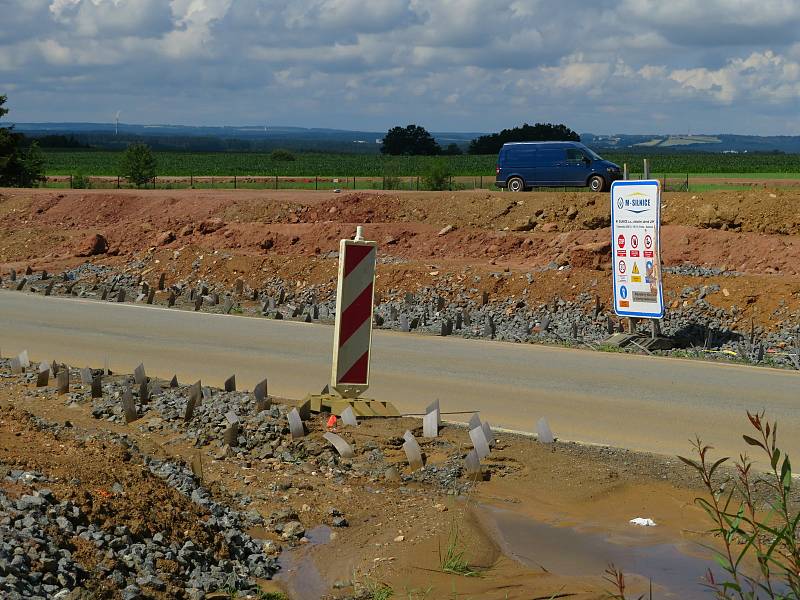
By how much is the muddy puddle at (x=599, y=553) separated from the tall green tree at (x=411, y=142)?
444ft

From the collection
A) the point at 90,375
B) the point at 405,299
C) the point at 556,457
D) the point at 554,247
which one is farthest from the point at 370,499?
the point at 554,247

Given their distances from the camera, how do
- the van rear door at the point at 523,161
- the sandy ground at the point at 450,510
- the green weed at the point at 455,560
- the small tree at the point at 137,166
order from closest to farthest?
the sandy ground at the point at 450,510 < the green weed at the point at 455,560 < the van rear door at the point at 523,161 < the small tree at the point at 137,166

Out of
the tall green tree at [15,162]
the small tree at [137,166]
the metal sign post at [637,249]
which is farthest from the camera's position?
the small tree at [137,166]

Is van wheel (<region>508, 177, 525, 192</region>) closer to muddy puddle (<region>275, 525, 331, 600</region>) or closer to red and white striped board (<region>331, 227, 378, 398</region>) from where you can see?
red and white striped board (<region>331, 227, 378, 398</region>)

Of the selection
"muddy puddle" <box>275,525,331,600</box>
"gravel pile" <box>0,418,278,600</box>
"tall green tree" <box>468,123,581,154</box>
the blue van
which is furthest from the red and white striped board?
"tall green tree" <box>468,123,581,154</box>

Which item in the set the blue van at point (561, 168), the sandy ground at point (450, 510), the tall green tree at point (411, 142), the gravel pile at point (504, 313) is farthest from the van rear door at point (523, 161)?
the tall green tree at point (411, 142)

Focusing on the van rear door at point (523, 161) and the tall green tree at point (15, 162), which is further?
the tall green tree at point (15, 162)

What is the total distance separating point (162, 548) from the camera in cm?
691

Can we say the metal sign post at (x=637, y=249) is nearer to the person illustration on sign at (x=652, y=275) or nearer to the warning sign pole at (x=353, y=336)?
the person illustration on sign at (x=652, y=275)

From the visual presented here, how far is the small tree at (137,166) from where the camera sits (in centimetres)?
5566

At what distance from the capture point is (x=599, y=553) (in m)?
7.84

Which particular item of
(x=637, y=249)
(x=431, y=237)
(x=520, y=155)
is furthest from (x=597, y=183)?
(x=637, y=249)

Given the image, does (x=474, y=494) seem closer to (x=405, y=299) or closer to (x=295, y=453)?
(x=295, y=453)

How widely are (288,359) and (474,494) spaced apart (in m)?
7.11
